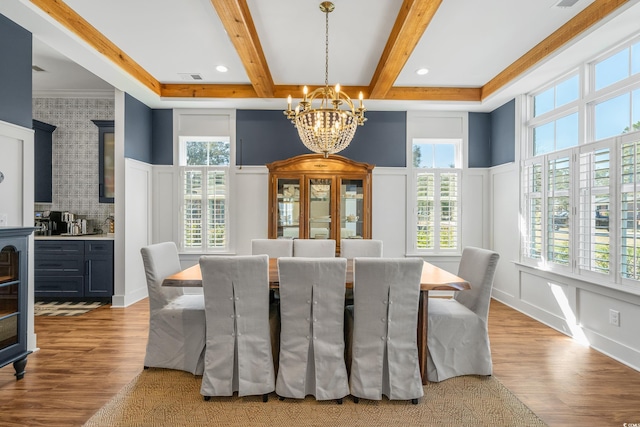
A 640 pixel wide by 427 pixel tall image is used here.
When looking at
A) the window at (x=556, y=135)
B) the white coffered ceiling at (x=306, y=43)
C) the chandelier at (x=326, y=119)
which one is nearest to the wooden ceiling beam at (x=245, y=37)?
the white coffered ceiling at (x=306, y=43)

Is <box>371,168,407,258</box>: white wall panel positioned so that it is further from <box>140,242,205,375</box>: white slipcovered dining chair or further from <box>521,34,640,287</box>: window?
<box>140,242,205,375</box>: white slipcovered dining chair

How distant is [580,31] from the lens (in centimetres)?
292

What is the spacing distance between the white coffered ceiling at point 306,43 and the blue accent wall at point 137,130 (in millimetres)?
171

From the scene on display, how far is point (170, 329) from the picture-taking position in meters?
2.64

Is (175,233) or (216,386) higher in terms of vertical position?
(175,233)

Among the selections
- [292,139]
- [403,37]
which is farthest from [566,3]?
[292,139]

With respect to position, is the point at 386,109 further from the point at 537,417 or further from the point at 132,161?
the point at 537,417

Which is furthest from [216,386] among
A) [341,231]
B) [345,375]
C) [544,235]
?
[544,235]

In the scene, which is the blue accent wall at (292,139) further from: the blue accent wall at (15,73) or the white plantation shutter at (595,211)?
the blue accent wall at (15,73)

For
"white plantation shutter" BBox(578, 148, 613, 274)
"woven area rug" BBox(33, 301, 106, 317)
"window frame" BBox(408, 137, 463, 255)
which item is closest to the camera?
"white plantation shutter" BBox(578, 148, 613, 274)

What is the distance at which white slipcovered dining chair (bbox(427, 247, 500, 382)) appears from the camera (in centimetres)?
254

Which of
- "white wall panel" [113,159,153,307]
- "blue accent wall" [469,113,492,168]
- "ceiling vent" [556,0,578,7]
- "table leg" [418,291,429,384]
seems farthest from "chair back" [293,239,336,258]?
"blue accent wall" [469,113,492,168]

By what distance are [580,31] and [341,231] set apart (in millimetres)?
3030

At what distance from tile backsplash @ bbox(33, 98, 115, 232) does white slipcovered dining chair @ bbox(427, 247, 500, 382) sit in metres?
4.79
